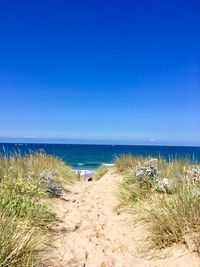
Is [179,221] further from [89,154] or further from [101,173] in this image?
[89,154]

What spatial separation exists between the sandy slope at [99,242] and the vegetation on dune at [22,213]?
0.37 m

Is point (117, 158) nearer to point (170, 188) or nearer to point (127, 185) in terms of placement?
point (127, 185)

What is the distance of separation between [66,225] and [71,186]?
6.38 metres

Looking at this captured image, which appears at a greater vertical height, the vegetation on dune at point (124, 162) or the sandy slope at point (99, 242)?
the vegetation on dune at point (124, 162)

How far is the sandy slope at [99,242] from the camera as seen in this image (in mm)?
5516

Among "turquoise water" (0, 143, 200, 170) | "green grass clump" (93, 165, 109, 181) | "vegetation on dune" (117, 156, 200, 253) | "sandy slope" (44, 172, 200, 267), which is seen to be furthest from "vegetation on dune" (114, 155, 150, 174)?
"vegetation on dune" (117, 156, 200, 253)

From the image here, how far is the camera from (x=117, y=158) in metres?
16.2

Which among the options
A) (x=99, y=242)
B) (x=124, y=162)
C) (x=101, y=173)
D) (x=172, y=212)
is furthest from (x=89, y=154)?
(x=172, y=212)

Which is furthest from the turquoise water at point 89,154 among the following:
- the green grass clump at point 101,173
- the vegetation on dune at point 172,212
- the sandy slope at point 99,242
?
the sandy slope at point 99,242

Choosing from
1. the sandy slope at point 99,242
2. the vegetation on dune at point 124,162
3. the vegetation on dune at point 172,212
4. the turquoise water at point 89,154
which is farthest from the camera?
the vegetation on dune at point 124,162

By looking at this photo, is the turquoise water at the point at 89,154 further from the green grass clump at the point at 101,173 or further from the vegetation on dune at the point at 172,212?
the vegetation on dune at the point at 172,212

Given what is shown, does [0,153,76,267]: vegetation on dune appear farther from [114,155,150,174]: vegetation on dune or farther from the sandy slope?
[114,155,150,174]: vegetation on dune

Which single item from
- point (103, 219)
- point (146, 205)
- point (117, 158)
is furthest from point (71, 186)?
point (146, 205)

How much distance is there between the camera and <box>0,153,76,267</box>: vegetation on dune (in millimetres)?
4570
